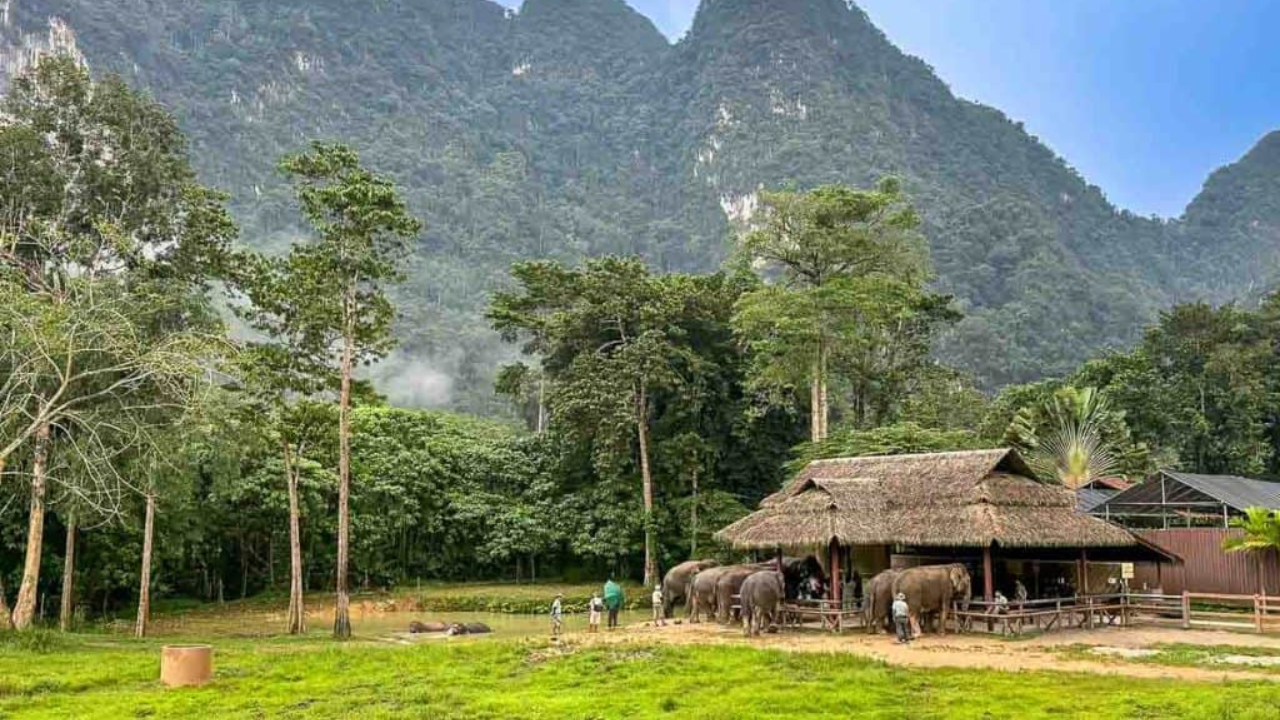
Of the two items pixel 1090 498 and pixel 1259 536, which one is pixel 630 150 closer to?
pixel 1090 498

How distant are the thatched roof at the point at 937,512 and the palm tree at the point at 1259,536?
3.21 meters

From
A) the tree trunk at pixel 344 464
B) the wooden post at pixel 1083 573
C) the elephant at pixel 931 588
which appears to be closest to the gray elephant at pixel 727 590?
the elephant at pixel 931 588

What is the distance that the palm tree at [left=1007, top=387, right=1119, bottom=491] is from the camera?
116 feet

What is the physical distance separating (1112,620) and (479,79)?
166 meters

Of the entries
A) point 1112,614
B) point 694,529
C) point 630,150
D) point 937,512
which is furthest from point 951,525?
point 630,150

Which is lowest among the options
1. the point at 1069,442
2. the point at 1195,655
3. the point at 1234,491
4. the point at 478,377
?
the point at 1195,655

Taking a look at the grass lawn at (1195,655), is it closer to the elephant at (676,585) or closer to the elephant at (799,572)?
the elephant at (799,572)

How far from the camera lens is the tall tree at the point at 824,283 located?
112ft

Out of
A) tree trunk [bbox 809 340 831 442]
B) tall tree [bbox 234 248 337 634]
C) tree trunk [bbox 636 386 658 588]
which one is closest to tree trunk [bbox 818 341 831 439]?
tree trunk [bbox 809 340 831 442]

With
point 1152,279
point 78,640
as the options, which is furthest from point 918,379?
point 1152,279

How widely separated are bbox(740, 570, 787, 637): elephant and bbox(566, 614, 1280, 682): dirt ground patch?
1.42 ft

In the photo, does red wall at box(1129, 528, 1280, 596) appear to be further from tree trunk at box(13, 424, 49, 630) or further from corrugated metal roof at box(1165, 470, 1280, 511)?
tree trunk at box(13, 424, 49, 630)

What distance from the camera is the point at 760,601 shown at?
828 inches

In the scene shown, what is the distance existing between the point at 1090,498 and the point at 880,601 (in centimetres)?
1390
